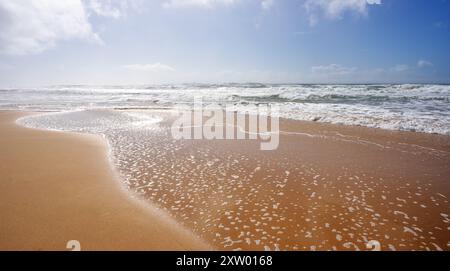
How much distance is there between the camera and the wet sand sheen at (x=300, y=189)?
3.41 meters

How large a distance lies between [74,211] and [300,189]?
12.8ft

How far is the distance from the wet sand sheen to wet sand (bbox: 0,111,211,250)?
1.12 ft

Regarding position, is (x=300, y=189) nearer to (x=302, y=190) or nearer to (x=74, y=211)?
(x=302, y=190)

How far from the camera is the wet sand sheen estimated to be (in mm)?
3410

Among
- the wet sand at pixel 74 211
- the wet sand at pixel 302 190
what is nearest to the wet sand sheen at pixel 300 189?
the wet sand at pixel 302 190

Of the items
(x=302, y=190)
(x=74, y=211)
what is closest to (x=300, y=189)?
(x=302, y=190)

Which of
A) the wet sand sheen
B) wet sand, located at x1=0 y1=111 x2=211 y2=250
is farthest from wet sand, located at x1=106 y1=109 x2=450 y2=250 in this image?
wet sand, located at x1=0 y1=111 x2=211 y2=250

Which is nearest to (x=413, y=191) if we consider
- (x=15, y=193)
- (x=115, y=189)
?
(x=115, y=189)

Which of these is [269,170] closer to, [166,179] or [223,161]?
[223,161]

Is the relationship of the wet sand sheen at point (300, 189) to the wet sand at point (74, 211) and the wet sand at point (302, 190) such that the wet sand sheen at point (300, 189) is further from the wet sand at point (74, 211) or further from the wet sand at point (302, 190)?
the wet sand at point (74, 211)

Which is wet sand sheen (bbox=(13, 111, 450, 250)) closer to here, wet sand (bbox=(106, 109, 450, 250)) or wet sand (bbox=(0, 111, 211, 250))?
wet sand (bbox=(106, 109, 450, 250))

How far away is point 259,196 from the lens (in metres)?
4.52
